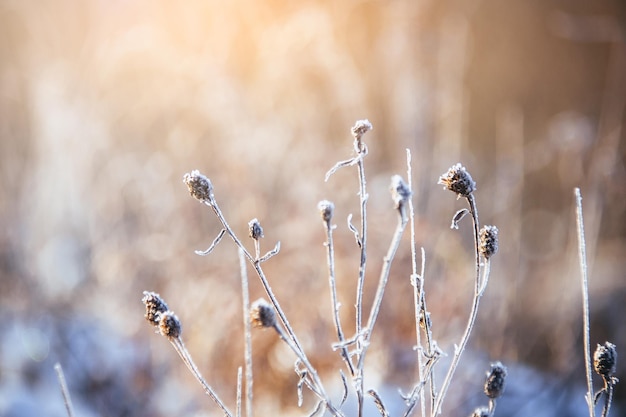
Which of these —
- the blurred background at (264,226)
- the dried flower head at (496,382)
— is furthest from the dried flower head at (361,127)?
the blurred background at (264,226)

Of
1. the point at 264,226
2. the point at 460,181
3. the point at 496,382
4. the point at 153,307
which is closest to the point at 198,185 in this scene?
the point at 153,307

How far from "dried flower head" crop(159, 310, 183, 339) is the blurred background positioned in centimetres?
99

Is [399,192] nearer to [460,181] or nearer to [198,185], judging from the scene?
[460,181]

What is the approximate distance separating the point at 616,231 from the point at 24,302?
2.35 m

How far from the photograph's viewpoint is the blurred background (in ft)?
5.38

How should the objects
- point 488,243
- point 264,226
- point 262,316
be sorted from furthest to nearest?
point 264,226, point 488,243, point 262,316

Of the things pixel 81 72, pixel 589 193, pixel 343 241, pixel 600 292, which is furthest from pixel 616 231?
pixel 81 72

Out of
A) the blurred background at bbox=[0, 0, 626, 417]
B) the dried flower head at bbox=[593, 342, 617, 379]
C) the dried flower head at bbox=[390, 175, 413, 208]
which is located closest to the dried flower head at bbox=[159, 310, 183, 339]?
the dried flower head at bbox=[390, 175, 413, 208]

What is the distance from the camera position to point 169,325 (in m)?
0.59

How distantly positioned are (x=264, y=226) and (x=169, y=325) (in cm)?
128

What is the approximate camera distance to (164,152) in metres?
2.75

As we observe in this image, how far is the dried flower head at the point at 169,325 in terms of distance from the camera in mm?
584

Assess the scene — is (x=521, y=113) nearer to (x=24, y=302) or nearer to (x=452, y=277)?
(x=452, y=277)

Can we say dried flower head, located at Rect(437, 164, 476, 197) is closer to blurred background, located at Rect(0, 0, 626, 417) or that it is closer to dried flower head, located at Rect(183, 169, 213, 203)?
dried flower head, located at Rect(183, 169, 213, 203)
